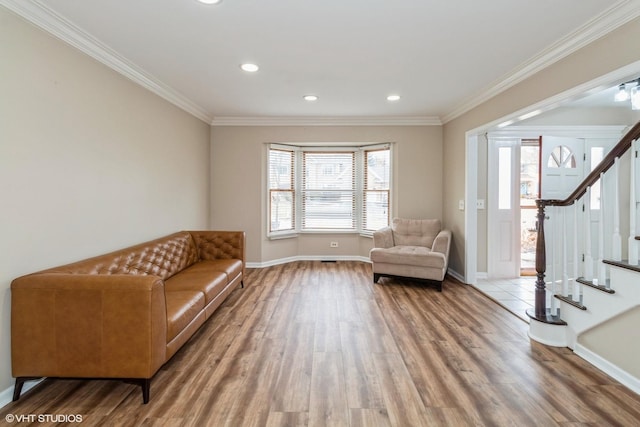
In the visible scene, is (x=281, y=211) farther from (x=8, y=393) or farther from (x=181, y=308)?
(x=8, y=393)

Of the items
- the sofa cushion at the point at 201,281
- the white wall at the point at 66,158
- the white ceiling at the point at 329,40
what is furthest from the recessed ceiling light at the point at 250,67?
the sofa cushion at the point at 201,281

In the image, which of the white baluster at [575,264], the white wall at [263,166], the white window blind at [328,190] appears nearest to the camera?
the white baluster at [575,264]

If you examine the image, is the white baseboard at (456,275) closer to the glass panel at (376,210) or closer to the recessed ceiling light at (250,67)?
the glass panel at (376,210)

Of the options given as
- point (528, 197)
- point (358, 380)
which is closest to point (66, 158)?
point (358, 380)

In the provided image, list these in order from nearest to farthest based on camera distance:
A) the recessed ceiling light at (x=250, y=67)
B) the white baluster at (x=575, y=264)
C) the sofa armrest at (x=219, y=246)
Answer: the white baluster at (x=575, y=264), the recessed ceiling light at (x=250, y=67), the sofa armrest at (x=219, y=246)

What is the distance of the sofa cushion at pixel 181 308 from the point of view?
7.43 ft

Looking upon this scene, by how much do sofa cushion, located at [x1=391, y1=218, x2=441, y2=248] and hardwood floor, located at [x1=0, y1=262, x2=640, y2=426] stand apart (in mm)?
1613

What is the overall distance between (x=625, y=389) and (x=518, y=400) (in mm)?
791

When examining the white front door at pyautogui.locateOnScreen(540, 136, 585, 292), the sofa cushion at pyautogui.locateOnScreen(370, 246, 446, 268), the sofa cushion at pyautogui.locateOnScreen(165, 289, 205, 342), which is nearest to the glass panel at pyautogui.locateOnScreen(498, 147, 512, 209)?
the white front door at pyautogui.locateOnScreen(540, 136, 585, 292)

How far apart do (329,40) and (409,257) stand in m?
2.93

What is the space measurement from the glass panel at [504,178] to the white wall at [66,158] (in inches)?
185

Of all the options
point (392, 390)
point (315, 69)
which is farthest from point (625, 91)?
point (392, 390)

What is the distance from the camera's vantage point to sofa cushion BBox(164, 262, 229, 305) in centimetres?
292

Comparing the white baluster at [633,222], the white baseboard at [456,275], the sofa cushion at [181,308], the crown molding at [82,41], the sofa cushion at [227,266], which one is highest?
the crown molding at [82,41]
